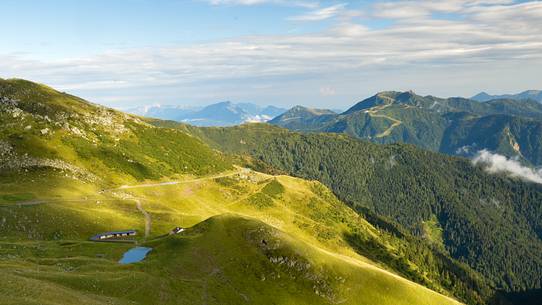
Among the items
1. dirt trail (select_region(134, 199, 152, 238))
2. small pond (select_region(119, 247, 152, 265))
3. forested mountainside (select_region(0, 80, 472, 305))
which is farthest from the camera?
dirt trail (select_region(134, 199, 152, 238))

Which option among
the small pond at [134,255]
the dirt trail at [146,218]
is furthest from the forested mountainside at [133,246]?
the small pond at [134,255]

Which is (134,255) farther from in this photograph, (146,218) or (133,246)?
(146,218)

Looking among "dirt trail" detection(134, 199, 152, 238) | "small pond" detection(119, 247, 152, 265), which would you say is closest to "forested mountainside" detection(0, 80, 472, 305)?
"dirt trail" detection(134, 199, 152, 238)

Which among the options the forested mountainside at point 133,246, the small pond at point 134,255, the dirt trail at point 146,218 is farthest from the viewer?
the dirt trail at point 146,218

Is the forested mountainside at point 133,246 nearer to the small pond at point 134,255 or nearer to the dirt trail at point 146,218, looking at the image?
the dirt trail at point 146,218

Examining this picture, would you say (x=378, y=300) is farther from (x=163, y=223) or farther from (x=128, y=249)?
(x=163, y=223)

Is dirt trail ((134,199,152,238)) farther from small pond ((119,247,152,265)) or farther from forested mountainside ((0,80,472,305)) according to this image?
small pond ((119,247,152,265))

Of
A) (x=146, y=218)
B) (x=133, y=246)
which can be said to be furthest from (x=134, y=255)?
(x=146, y=218)

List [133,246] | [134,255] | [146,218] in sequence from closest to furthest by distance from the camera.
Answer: [134,255], [133,246], [146,218]
